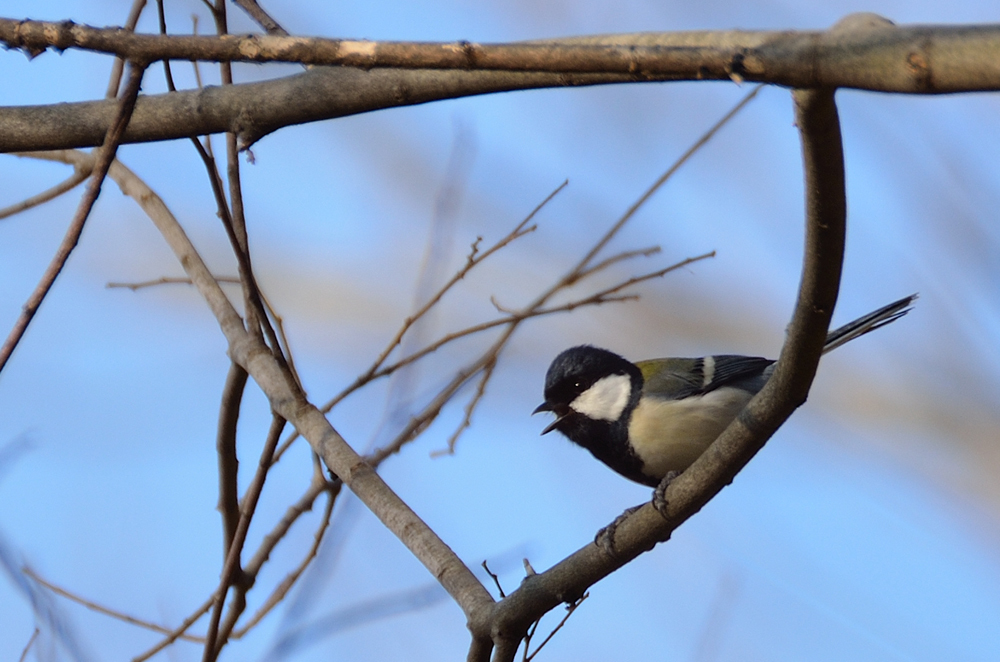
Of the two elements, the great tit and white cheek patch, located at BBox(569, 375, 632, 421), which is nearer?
the great tit

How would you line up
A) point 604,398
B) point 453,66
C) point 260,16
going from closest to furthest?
point 453,66 < point 260,16 < point 604,398

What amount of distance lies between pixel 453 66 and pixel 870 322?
215cm

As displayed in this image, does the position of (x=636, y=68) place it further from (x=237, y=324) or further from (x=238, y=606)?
(x=238, y=606)

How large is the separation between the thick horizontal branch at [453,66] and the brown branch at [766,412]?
20cm

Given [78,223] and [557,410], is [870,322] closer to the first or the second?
[557,410]

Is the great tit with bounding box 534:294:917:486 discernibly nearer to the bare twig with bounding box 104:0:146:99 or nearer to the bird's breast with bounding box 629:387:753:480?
the bird's breast with bounding box 629:387:753:480

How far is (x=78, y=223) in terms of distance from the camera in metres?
1.79

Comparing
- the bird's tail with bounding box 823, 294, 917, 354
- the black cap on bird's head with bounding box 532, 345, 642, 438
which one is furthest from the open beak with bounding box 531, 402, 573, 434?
the bird's tail with bounding box 823, 294, 917, 354

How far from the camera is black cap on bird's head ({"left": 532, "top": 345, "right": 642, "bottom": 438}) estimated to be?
12.7 feet

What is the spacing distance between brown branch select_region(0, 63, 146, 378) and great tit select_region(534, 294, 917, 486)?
2076 millimetres

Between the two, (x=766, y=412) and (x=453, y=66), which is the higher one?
(x=453, y=66)

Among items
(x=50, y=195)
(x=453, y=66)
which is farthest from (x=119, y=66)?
(x=453, y=66)

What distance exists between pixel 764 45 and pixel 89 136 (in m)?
1.82

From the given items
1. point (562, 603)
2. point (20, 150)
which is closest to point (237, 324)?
point (20, 150)
